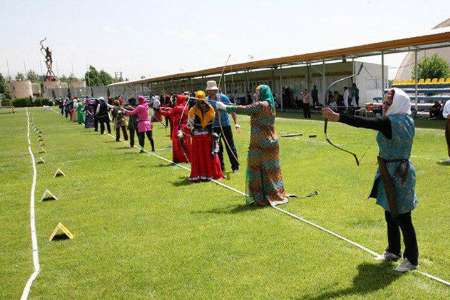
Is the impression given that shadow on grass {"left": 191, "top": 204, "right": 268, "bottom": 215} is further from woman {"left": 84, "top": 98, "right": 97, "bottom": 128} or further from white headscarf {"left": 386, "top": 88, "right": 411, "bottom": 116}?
woman {"left": 84, "top": 98, "right": 97, "bottom": 128}

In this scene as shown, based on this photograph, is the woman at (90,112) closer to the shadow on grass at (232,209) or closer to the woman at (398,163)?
the shadow on grass at (232,209)

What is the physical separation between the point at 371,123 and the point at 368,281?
4.95 ft

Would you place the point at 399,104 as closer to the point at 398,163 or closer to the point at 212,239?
the point at 398,163

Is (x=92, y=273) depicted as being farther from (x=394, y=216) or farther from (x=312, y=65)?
(x=312, y=65)

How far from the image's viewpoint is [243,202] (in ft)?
25.9

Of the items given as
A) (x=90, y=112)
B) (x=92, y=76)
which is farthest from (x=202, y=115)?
(x=92, y=76)

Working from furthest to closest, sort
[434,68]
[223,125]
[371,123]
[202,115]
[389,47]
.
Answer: [434,68]
[389,47]
[223,125]
[202,115]
[371,123]

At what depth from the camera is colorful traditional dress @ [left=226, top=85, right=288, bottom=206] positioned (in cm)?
746

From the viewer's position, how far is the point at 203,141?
998cm

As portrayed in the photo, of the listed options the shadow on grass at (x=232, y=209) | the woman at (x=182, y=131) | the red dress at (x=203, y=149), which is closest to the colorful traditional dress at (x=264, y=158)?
the shadow on grass at (x=232, y=209)

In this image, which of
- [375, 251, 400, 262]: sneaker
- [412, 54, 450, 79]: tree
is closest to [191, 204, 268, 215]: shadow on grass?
[375, 251, 400, 262]: sneaker

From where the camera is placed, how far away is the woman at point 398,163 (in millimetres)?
4535

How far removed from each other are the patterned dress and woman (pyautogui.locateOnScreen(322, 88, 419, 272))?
2.83m

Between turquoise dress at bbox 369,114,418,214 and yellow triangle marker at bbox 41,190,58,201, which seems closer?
turquoise dress at bbox 369,114,418,214
